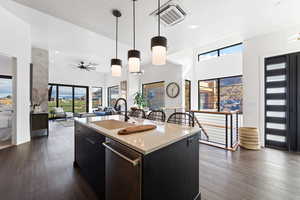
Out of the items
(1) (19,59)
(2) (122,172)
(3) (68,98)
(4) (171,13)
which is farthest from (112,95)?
(2) (122,172)

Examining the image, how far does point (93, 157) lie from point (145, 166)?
1.04 meters

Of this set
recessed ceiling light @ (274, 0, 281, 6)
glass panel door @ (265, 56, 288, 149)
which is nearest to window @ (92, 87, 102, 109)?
glass panel door @ (265, 56, 288, 149)

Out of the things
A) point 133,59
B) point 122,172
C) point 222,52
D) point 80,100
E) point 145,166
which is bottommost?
point 122,172

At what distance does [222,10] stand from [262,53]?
1.91m

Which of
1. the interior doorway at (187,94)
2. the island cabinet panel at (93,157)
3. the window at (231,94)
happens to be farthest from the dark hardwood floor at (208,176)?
the interior doorway at (187,94)

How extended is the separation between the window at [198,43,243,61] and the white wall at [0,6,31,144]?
22.2ft

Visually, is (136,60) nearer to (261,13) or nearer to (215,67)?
(261,13)

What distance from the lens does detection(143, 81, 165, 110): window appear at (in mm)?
6719

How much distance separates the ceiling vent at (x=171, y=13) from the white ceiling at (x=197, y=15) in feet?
0.37

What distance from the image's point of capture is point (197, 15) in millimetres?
2660

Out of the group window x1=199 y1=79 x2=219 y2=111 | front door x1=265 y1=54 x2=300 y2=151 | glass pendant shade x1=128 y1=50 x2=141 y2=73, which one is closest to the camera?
glass pendant shade x1=128 y1=50 x2=141 y2=73

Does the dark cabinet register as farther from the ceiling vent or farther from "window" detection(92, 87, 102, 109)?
"window" detection(92, 87, 102, 109)

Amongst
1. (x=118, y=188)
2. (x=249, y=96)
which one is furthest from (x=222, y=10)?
(x=118, y=188)

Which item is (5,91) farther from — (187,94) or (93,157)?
(187,94)
